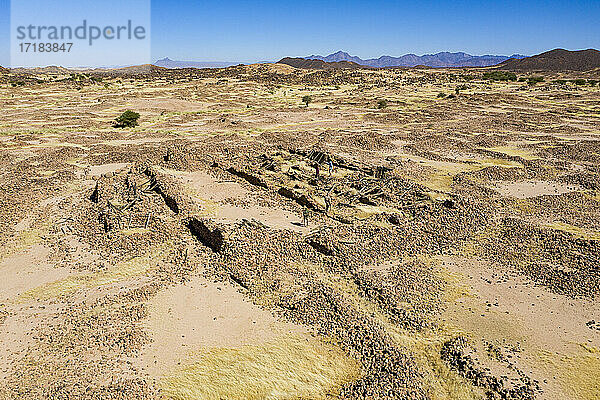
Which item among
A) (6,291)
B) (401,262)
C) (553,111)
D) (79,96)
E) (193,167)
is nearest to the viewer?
(6,291)

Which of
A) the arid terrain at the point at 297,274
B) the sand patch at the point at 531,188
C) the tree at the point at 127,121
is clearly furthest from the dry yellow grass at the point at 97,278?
the tree at the point at 127,121

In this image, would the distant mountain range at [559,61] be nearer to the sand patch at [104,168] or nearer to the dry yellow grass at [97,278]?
the sand patch at [104,168]

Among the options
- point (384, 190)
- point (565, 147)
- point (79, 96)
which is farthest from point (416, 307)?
point (79, 96)

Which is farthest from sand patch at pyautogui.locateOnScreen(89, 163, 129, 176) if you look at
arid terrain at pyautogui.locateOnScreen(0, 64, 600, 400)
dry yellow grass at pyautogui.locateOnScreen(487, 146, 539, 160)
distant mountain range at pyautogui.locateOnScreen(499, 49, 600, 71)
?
distant mountain range at pyautogui.locateOnScreen(499, 49, 600, 71)

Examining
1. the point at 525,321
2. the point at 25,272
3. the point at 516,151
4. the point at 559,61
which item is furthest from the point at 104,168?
the point at 559,61

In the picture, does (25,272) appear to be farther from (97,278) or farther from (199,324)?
(199,324)

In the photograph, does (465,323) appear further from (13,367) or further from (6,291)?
(6,291)

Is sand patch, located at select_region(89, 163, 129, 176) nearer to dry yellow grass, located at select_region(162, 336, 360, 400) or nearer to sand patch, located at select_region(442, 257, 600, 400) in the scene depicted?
dry yellow grass, located at select_region(162, 336, 360, 400)
